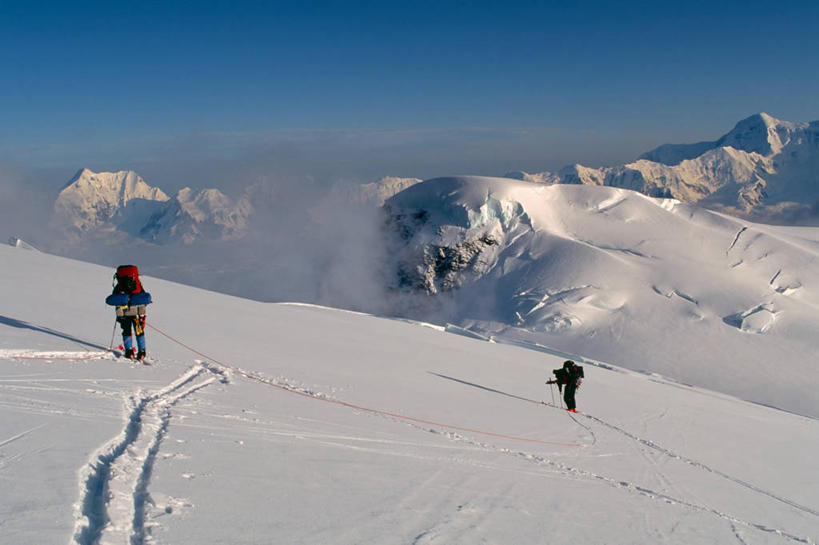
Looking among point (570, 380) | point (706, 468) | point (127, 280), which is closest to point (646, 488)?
point (706, 468)

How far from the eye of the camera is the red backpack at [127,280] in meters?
11.2

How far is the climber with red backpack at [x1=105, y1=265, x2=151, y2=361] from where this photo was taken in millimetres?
10492

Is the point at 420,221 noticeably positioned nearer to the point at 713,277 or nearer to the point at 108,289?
the point at 713,277

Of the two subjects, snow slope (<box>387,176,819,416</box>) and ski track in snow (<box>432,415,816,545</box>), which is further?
snow slope (<box>387,176,819,416</box>)

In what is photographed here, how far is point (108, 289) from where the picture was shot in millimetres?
17000

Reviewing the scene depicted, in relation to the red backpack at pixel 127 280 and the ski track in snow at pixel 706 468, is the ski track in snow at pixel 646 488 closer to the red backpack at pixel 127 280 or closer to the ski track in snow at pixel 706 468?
the ski track in snow at pixel 706 468

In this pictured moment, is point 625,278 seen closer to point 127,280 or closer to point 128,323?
point 127,280

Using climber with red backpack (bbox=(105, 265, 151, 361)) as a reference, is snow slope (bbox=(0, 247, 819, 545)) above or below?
below

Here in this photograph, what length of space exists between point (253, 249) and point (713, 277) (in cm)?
16598

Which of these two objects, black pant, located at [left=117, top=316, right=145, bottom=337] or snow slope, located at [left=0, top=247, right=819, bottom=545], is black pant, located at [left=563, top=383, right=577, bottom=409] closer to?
snow slope, located at [left=0, top=247, right=819, bottom=545]

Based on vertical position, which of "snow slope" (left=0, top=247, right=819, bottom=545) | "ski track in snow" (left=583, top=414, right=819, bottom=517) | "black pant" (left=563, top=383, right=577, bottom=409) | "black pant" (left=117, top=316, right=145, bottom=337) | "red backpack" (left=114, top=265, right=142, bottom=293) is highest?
"red backpack" (left=114, top=265, right=142, bottom=293)

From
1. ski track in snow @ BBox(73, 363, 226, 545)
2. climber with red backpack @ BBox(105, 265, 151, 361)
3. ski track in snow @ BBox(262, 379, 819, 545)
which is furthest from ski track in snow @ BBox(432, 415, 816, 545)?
climber with red backpack @ BBox(105, 265, 151, 361)

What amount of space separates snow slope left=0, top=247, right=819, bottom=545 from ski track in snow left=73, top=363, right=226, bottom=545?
0.8 inches

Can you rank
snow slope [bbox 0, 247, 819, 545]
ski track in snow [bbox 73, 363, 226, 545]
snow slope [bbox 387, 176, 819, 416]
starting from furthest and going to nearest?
snow slope [bbox 387, 176, 819, 416] < snow slope [bbox 0, 247, 819, 545] < ski track in snow [bbox 73, 363, 226, 545]
